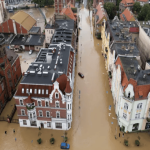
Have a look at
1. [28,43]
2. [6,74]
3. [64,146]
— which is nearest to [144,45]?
[64,146]

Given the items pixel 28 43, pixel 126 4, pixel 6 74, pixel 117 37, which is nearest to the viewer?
pixel 6 74

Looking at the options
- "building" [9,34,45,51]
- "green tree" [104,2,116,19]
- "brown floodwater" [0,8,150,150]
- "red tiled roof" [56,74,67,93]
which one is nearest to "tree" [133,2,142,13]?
"green tree" [104,2,116,19]

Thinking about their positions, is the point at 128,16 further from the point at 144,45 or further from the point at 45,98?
the point at 45,98

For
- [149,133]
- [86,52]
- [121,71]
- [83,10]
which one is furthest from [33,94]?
[83,10]

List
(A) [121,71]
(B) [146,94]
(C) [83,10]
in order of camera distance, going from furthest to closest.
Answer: (C) [83,10], (A) [121,71], (B) [146,94]

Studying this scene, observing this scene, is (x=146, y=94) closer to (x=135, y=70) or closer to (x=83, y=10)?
(x=135, y=70)
